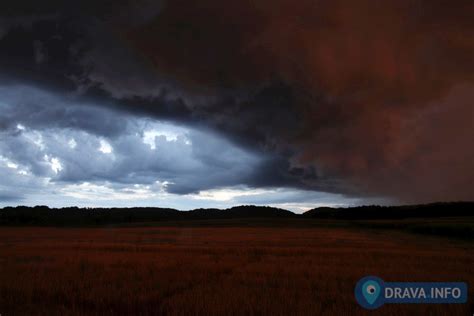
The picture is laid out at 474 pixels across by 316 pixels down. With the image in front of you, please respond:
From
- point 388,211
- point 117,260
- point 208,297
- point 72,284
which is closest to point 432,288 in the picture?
point 208,297

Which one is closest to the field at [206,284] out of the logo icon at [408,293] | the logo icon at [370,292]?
the logo icon at [370,292]

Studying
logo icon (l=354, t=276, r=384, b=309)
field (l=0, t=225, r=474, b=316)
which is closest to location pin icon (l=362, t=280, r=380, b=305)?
logo icon (l=354, t=276, r=384, b=309)

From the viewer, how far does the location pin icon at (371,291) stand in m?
11.2

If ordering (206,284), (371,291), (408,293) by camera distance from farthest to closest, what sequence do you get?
(206,284), (371,291), (408,293)

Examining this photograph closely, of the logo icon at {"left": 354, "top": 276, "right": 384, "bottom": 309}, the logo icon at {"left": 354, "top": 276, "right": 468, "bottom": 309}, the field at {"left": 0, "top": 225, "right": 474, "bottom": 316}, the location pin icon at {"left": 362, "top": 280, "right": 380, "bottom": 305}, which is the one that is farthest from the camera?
the location pin icon at {"left": 362, "top": 280, "right": 380, "bottom": 305}

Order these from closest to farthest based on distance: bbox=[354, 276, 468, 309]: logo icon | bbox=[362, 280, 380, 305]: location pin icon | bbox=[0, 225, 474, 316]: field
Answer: bbox=[0, 225, 474, 316]: field
bbox=[354, 276, 468, 309]: logo icon
bbox=[362, 280, 380, 305]: location pin icon

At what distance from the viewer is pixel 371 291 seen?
39.2 feet

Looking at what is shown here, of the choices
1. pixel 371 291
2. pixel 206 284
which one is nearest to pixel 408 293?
pixel 371 291

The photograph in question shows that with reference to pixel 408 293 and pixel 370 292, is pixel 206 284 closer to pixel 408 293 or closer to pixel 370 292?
pixel 370 292

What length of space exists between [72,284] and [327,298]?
8988 mm

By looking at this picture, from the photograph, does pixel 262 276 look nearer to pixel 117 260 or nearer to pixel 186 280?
pixel 186 280

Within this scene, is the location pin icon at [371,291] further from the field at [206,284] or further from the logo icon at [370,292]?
the field at [206,284]

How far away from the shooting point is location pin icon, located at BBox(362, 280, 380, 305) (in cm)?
1119

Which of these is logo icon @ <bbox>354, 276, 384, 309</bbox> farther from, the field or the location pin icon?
the field
